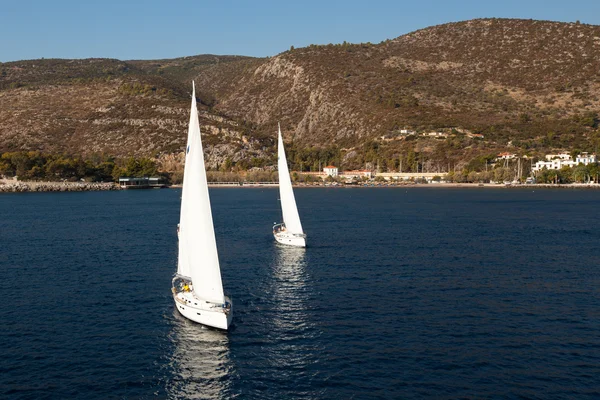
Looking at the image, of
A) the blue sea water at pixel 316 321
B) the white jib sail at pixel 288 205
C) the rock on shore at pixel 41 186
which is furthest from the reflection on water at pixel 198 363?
the rock on shore at pixel 41 186

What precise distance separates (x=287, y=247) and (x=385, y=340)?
33.8 m

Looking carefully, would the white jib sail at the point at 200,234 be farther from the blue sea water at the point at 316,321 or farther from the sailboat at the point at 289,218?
the sailboat at the point at 289,218

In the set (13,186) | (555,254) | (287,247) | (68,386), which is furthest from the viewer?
(13,186)

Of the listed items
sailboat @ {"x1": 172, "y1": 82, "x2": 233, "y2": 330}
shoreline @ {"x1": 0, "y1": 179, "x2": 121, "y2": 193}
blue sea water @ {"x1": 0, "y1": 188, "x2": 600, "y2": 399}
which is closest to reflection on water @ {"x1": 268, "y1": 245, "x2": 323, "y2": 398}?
blue sea water @ {"x1": 0, "y1": 188, "x2": 600, "y2": 399}

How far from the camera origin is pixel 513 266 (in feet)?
180

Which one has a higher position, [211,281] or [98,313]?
[211,281]

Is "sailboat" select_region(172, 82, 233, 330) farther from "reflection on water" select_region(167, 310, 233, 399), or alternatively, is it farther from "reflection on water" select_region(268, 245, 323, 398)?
"reflection on water" select_region(268, 245, 323, 398)

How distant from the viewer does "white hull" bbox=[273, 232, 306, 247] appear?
66.2 m

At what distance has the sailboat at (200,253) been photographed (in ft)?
111

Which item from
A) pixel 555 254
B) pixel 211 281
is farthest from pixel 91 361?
pixel 555 254

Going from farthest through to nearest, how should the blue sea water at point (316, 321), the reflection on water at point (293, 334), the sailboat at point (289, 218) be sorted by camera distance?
the sailboat at point (289, 218) < the reflection on water at point (293, 334) < the blue sea water at point (316, 321)

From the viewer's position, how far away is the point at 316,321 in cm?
3681

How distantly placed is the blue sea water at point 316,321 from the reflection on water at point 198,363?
0.11 metres

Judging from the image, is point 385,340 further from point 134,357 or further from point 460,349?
point 134,357
